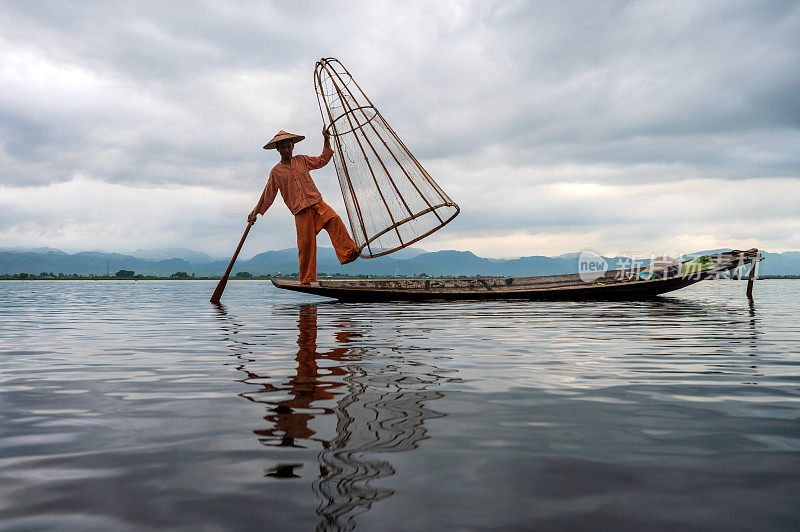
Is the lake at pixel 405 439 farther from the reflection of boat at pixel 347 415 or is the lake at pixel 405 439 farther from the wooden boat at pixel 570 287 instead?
the wooden boat at pixel 570 287

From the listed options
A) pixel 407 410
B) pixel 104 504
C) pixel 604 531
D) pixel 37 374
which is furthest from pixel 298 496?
pixel 37 374

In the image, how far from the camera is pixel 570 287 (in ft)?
58.5

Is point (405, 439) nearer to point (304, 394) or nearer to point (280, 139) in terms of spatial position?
point (304, 394)

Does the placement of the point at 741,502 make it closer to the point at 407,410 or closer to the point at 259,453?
the point at 407,410

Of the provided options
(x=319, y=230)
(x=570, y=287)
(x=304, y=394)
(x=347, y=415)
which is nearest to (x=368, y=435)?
(x=347, y=415)

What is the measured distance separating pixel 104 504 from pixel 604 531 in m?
2.09

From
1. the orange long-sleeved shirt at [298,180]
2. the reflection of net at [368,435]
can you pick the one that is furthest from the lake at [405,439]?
the orange long-sleeved shirt at [298,180]

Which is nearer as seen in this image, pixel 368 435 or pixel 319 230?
pixel 368 435

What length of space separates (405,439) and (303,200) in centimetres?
1549

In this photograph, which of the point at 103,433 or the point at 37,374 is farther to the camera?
the point at 37,374

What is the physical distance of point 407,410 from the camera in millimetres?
3783

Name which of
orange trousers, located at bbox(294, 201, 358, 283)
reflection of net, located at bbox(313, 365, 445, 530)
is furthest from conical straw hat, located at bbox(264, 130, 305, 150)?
reflection of net, located at bbox(313, 365, 445, 530)

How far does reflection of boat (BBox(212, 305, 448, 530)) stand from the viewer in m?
2.38

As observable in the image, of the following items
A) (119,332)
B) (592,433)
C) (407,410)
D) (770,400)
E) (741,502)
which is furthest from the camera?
(119,332)
